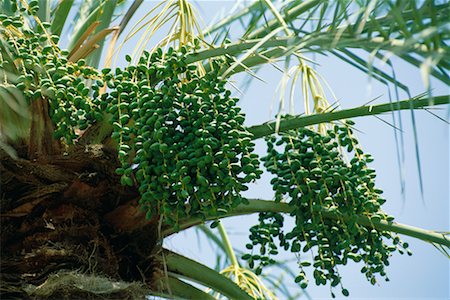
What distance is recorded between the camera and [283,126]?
8.41 ft

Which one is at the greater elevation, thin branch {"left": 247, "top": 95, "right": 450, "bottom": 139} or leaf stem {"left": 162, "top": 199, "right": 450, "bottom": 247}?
thin branch {"left": 247, "top": 95, "right": 450, "bottom": 139}

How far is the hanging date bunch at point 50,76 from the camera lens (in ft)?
8.26

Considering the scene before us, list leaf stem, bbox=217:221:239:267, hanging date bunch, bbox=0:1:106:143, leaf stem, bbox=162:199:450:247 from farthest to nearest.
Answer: leaf stem, bbox=217:221:239:267 → leaf stem, bbox=162:199:450:247 → hanging date bunch, bbox=0:1:106:143

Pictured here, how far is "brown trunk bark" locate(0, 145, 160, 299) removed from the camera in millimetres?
2572

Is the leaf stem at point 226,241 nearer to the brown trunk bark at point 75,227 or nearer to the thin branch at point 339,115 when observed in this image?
the brown trunk bark at point 75,227

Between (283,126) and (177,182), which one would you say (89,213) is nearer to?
(177,182)

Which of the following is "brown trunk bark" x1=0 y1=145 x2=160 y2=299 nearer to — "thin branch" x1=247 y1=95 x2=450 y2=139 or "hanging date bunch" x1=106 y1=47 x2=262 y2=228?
"hanging date bunch" x1=106 y1=47 x2=262 y2=228

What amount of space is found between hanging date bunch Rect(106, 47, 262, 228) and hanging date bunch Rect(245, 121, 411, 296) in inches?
9.1

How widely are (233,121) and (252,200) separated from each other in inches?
15.0

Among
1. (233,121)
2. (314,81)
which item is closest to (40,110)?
(233,121)

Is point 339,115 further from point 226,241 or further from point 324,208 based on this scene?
point 226,241

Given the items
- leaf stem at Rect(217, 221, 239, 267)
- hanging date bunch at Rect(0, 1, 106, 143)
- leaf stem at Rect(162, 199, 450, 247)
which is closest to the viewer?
hanging date bunch at Rect(0, 1, 106, 143)

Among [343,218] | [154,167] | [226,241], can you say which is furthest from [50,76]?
[226,241]

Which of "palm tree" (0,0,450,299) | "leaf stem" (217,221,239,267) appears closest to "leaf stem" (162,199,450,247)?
"palm tree" (0,0,450,299)
